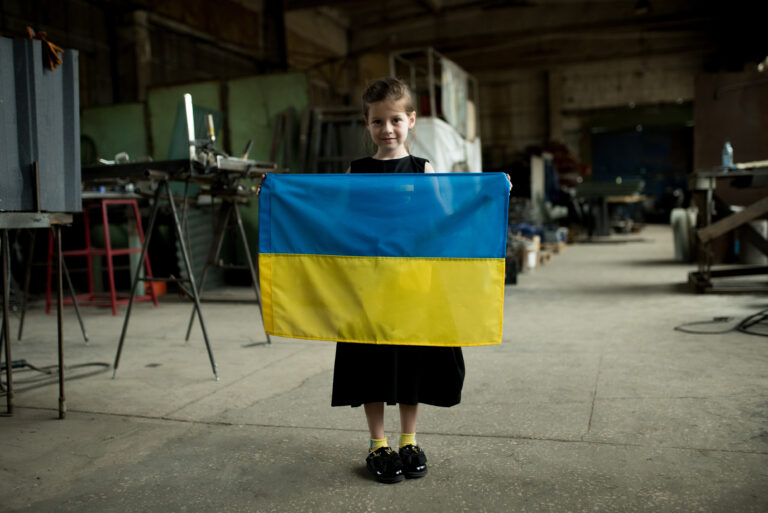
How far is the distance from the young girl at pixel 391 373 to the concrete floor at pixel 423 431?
15cm

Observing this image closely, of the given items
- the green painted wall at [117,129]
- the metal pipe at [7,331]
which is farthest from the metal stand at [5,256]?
the green painted wall at [117,129]

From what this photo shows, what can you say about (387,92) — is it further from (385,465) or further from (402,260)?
(385,465)

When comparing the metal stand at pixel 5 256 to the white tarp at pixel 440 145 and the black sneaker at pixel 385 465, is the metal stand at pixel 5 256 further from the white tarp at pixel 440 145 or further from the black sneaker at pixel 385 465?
the white tarp at pixel 440 145

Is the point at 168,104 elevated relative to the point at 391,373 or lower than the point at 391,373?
elevated

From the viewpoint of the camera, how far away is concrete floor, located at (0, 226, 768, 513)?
1728 millimetres

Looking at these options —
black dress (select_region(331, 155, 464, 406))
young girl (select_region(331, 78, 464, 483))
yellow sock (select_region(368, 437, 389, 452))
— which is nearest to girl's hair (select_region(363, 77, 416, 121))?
young girl (select_region(331, 78, 464, 483))

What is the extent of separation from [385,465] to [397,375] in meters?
0.26

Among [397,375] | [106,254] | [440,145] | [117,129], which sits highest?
[117,129]

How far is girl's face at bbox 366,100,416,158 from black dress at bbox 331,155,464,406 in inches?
24.5

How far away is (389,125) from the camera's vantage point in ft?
6.28

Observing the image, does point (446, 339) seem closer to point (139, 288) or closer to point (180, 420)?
point (180, 420)

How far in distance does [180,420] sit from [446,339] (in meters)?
1.21

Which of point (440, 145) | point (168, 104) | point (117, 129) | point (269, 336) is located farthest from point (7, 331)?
point (440, 145)

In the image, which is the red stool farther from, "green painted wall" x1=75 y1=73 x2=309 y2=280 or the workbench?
the workbench
